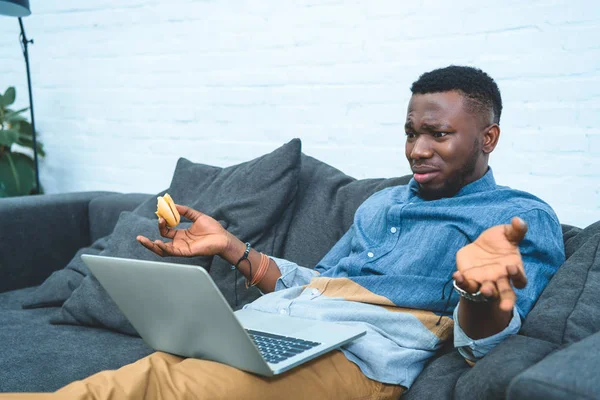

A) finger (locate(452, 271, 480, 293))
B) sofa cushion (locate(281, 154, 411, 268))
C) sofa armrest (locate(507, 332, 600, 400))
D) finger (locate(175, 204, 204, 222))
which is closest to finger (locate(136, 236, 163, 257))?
finger (locate(175, 204, 204, 222))

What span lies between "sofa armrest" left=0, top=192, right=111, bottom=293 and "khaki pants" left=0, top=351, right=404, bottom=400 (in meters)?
1.33

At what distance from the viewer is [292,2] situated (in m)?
2.28

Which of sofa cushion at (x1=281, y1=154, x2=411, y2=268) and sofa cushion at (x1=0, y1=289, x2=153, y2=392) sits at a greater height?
sofa cushion at (x1=281, y1=154, x2=411, y2=268)

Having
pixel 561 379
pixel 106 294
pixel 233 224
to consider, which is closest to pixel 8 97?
pixel 106 294

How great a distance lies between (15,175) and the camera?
2.89m

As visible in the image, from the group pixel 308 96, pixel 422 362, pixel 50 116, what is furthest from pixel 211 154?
pixel 422 362

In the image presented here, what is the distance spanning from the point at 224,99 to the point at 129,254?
0.89 meters

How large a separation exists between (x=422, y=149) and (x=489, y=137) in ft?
0.54

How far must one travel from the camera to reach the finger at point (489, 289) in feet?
2.93

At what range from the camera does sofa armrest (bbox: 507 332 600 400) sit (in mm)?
798

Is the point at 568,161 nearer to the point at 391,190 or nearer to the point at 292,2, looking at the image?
the point at 391,190

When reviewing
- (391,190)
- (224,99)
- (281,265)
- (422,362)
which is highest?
(224,99)

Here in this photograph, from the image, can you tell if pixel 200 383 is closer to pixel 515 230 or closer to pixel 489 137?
pixel 515 230

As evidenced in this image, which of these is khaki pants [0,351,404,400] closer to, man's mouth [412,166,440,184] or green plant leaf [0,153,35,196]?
man's mouth [412,166,440,184]
